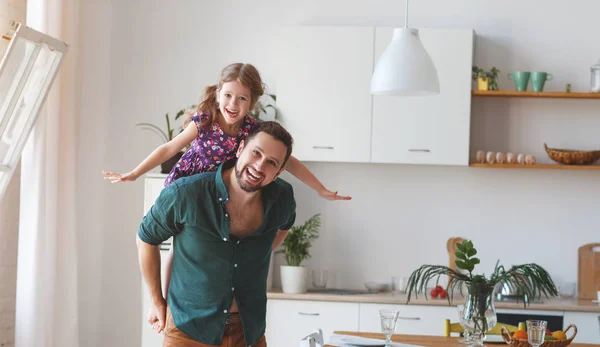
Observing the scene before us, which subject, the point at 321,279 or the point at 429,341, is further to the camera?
the point at 321,279

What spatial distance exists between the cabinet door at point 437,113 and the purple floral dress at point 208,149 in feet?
6.49

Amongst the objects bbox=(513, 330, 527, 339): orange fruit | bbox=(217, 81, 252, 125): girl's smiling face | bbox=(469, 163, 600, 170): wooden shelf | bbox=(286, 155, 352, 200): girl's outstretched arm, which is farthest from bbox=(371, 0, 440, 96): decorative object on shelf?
bbox=(469, 163, 600, 170): wooden shelf

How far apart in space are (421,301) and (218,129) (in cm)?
220

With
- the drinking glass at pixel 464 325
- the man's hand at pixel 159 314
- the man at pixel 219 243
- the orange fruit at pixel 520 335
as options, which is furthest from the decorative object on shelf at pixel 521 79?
the man's hand at pixel 159 314

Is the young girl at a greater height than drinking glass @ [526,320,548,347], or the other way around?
the young girl

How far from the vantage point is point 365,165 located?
5.48 m

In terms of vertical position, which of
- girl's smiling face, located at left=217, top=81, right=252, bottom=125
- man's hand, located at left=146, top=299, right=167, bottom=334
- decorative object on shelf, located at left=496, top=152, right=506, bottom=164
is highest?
girl's smiling face, located at left=217, top=81, right=252, bottom=125

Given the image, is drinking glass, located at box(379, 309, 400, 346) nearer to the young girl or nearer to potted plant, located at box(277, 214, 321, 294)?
the young girl

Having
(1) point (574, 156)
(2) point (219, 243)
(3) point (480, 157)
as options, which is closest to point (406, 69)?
(2) point (219, 243)

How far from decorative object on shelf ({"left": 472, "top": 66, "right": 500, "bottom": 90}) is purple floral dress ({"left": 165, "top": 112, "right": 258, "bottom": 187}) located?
2.34 m

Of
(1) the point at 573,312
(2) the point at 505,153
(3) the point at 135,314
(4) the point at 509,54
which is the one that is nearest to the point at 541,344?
(1) the point at 573,312

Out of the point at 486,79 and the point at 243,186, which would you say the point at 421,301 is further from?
the point at 243,186

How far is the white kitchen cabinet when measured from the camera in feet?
15.9

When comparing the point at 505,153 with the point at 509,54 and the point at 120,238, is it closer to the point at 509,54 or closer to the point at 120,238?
the point at 509,54
